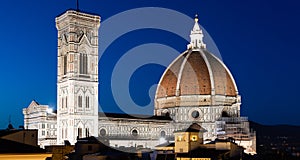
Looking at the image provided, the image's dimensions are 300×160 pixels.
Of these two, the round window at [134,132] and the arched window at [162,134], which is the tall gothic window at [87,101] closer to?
the round window at [134,132]

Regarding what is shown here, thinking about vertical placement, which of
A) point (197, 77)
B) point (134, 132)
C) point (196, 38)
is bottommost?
point (134, 132)

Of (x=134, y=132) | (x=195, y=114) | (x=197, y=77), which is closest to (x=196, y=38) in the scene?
(x=197, y=77)

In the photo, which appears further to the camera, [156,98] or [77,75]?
[156,98]

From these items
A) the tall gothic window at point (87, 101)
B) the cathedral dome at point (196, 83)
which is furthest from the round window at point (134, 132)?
the cathedral dome at point (196, 83)

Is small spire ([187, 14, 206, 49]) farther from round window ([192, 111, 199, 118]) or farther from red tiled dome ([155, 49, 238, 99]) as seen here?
round window ([192, 111, 199, 118])

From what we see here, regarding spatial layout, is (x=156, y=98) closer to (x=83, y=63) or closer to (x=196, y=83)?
(x=196, y=83)

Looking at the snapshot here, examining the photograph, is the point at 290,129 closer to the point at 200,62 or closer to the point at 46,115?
the point at 200,62

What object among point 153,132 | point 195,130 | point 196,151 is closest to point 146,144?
point 153,132
